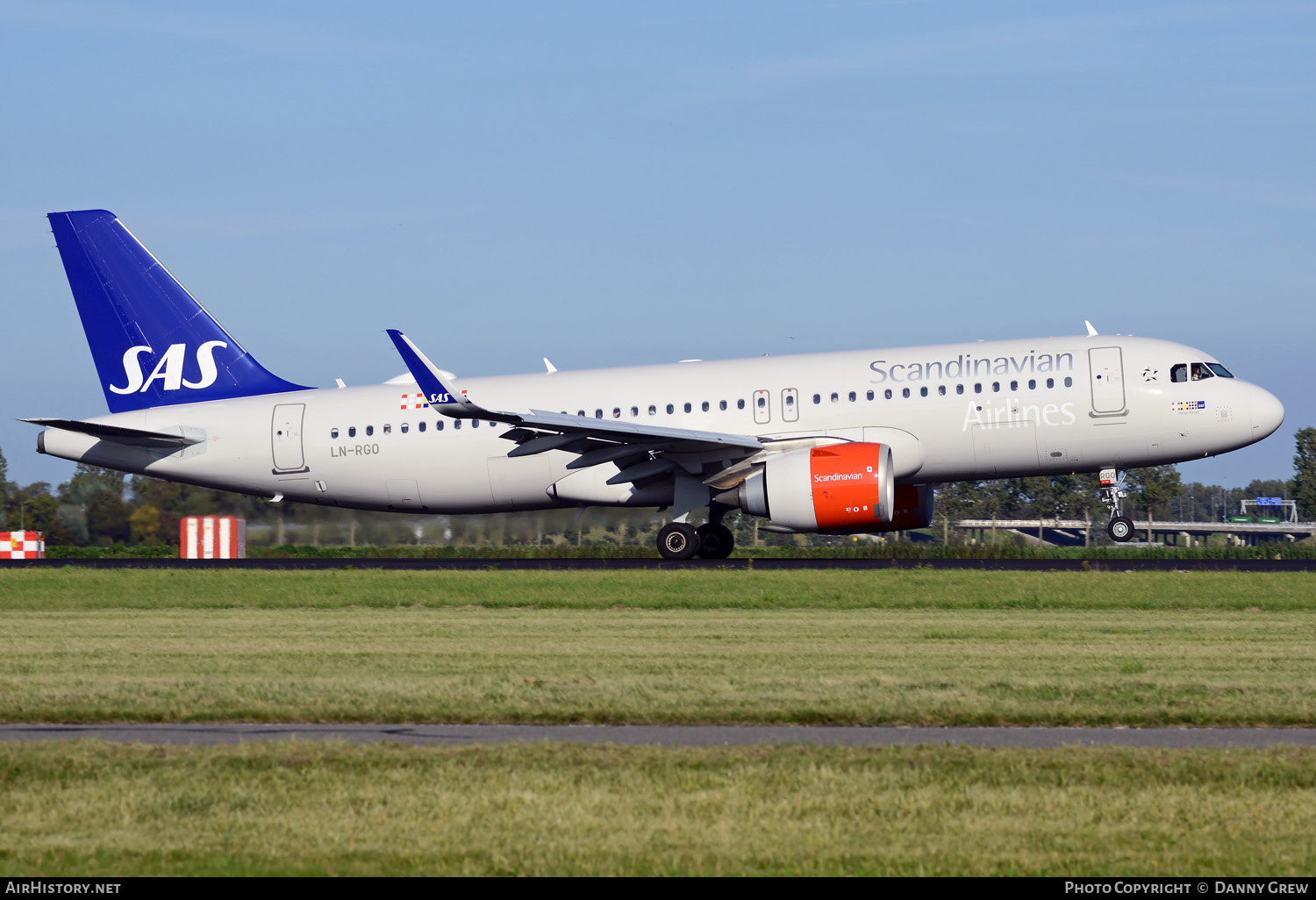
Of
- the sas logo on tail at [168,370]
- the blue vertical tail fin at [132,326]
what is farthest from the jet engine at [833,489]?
the sas logo on tail at [168,370]

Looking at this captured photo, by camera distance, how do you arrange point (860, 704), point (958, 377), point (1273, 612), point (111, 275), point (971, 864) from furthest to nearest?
point (111, 275) → point (958, 377) → point (1273, 612) → point (860, 704) → point (971, 864)

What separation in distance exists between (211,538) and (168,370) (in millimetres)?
5500

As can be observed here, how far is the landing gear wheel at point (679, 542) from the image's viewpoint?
2978 centimetres

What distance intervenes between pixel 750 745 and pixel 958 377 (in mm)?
19722

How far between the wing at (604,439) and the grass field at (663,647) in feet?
Result: 10.1

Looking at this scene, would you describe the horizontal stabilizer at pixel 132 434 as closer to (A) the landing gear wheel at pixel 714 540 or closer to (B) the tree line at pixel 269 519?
(B) the tree line at pixel 269 519

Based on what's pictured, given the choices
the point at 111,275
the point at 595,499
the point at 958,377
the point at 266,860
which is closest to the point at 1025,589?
the point at 958,377

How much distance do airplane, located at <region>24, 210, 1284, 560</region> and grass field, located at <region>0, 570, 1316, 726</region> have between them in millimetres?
3663

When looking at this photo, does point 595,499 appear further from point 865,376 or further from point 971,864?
point 971,864

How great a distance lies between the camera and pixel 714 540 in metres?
30.6

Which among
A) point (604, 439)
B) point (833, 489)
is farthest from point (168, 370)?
point (833, 489)

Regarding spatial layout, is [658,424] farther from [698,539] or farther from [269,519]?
[269,519]

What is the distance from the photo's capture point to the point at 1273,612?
19781 mm

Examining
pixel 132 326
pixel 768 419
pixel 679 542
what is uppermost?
pixel 132 326
